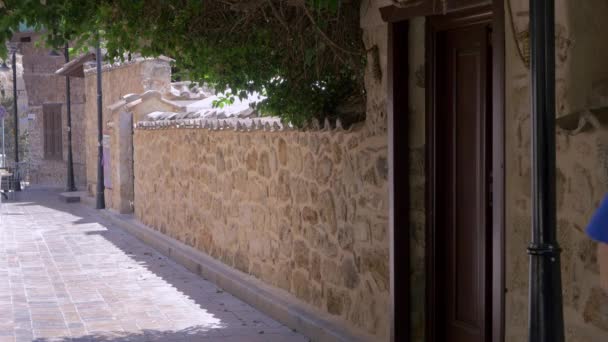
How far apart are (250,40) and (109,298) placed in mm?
3470

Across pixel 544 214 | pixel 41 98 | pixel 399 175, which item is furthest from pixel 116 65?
pixel 544 214

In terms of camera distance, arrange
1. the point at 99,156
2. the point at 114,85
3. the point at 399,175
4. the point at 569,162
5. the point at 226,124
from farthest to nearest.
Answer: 1. the point at 114,85
2. the point at 99,156
3. the point at 226,124
4. the point at 399,175
5. the point at 569,162

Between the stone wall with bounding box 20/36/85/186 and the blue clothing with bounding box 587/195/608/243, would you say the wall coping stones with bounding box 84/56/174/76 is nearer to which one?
the stone wall with bounding box 20/36/85/186

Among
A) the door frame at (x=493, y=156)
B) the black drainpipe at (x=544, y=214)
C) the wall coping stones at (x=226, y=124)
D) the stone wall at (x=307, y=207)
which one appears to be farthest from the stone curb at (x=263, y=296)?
the black drainpipe at (x=544, y=214)

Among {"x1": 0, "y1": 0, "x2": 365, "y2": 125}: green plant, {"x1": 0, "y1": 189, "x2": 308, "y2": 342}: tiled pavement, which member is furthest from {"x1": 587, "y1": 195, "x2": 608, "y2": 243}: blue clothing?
{"x1": 0, "y1": 189, "x2": 308, "y2": 342}: tiled pavement

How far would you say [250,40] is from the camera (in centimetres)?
906

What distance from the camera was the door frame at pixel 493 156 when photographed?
213 inches

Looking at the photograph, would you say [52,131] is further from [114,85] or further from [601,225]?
[601,225]

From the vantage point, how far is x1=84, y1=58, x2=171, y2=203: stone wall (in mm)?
19984

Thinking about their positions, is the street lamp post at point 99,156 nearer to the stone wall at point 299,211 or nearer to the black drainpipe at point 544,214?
the stone wall at point 299,211

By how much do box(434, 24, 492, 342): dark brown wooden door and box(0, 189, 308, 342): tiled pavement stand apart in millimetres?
2201

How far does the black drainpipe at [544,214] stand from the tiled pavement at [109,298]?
5088 millimetres

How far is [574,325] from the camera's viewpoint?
482cm

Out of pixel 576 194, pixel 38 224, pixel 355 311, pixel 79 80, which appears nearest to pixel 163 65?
pixel 38 224
